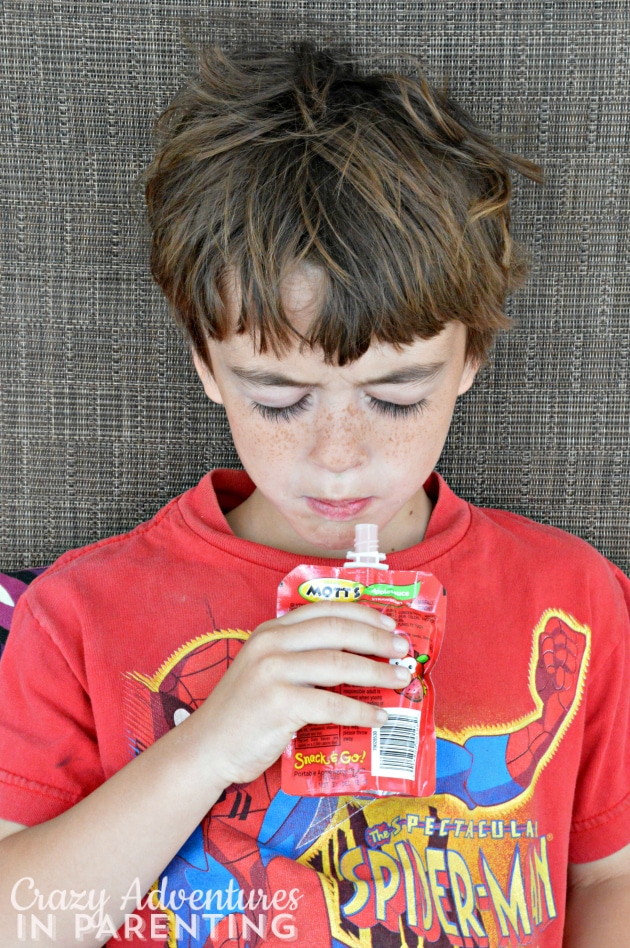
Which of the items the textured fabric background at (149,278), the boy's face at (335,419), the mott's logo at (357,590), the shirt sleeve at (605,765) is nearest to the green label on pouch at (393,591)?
the mott's logo at (357,590)

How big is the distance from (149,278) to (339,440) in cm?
52

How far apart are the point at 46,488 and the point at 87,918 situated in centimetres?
58

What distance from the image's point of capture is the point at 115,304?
1.22 m

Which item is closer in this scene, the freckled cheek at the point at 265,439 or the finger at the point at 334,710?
the finger at the point at 334,710

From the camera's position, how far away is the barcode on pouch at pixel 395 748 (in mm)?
741

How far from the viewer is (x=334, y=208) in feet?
2.67

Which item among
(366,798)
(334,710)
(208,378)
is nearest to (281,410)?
(208,378)

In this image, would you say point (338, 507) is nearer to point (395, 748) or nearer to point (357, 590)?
point (357, 590)

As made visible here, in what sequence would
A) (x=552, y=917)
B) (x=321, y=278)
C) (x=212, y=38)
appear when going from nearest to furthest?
1. (x=321, y=278)
2. (x=552, y=917)
3. (x=212, y=38)

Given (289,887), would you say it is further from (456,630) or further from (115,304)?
(115,304)

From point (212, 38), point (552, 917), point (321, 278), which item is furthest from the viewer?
point (212, 38)

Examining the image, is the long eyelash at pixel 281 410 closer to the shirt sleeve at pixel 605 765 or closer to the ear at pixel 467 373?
the ear at pixel 467 373

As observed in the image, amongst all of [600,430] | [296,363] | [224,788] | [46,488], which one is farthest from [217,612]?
[600,430]

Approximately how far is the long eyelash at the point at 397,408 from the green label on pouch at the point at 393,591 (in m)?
0.16
